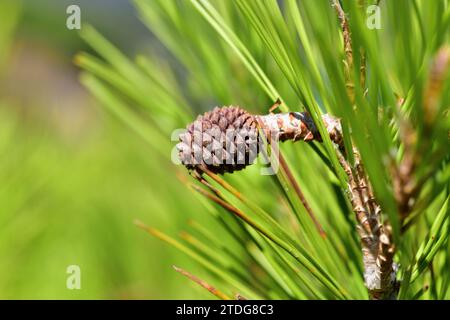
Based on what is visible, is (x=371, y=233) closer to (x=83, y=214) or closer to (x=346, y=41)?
(x=346, y=41)

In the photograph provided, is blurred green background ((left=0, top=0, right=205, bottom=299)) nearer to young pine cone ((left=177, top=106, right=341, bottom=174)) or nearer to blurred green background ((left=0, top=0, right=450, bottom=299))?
blurred green background ((left=0, top=0, right=450, bottom=299))

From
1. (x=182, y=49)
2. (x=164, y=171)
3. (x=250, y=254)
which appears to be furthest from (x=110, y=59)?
(x=164, y=171)

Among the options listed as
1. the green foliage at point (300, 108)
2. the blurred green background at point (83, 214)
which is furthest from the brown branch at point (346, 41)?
the blurred green background at point (83, 214)

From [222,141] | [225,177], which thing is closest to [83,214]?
[225,177]

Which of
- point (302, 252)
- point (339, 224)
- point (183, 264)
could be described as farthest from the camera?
point (183, 264)

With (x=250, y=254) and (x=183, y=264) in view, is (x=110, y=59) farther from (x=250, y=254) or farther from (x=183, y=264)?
(x=183, y=264)

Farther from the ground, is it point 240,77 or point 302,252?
point 240,77

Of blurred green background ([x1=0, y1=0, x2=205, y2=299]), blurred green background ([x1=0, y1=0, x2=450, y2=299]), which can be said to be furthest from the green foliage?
blurred green background ([x1=0, y1=0, x2=205, y2=299])
